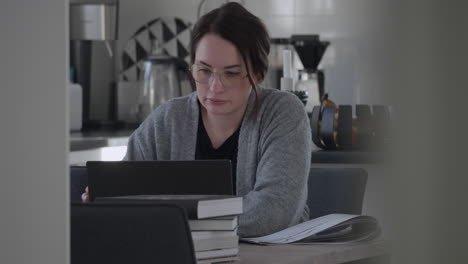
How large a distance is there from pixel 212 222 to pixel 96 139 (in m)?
1.98

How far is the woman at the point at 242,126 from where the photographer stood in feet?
5.10

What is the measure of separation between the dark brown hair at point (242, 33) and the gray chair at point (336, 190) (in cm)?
29

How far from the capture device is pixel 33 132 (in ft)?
1.04

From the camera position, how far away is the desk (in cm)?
120

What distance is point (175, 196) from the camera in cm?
114

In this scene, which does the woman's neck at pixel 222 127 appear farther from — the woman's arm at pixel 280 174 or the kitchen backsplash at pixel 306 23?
the kitchen backsplash at pixel 306 23

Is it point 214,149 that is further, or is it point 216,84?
point 214,149

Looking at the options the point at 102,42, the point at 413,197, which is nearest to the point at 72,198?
the point at 413,197

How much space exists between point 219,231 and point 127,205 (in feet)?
0.68

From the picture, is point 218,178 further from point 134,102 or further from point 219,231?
point 134,102

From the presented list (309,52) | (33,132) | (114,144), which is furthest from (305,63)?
(33,132)

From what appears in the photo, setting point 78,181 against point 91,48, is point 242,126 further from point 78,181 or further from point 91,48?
point 91,48

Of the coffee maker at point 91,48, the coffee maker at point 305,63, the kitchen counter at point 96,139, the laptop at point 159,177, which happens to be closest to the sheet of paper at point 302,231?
the laptop at point 159,177

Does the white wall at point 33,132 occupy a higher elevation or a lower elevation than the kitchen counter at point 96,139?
higher
